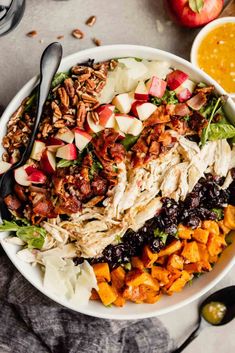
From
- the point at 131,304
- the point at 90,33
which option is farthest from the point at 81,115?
the point at 131,304

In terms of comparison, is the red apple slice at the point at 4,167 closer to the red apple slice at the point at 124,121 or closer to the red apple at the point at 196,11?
the red apple slice at the point at 124,121

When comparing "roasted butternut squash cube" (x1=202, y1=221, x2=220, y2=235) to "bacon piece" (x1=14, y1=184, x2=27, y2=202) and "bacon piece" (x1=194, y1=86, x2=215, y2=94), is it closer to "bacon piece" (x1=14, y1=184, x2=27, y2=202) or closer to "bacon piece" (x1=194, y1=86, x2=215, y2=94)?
"bacon piece" (x1=194, y1=86, x2=215, y2=94)

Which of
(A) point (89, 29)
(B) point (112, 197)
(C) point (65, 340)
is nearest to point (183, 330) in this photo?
(C) point (65, 340)

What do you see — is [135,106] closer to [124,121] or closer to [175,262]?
[124,121]

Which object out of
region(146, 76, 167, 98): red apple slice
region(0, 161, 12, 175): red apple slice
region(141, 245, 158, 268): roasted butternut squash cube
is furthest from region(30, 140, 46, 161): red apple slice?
region(141, 245, 158, 268): roasted butternut squash cube

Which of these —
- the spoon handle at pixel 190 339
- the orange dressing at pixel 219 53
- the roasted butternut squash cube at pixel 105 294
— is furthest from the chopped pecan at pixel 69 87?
the spoon handle at pixel 190 339

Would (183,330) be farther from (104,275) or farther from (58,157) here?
(58,157)
